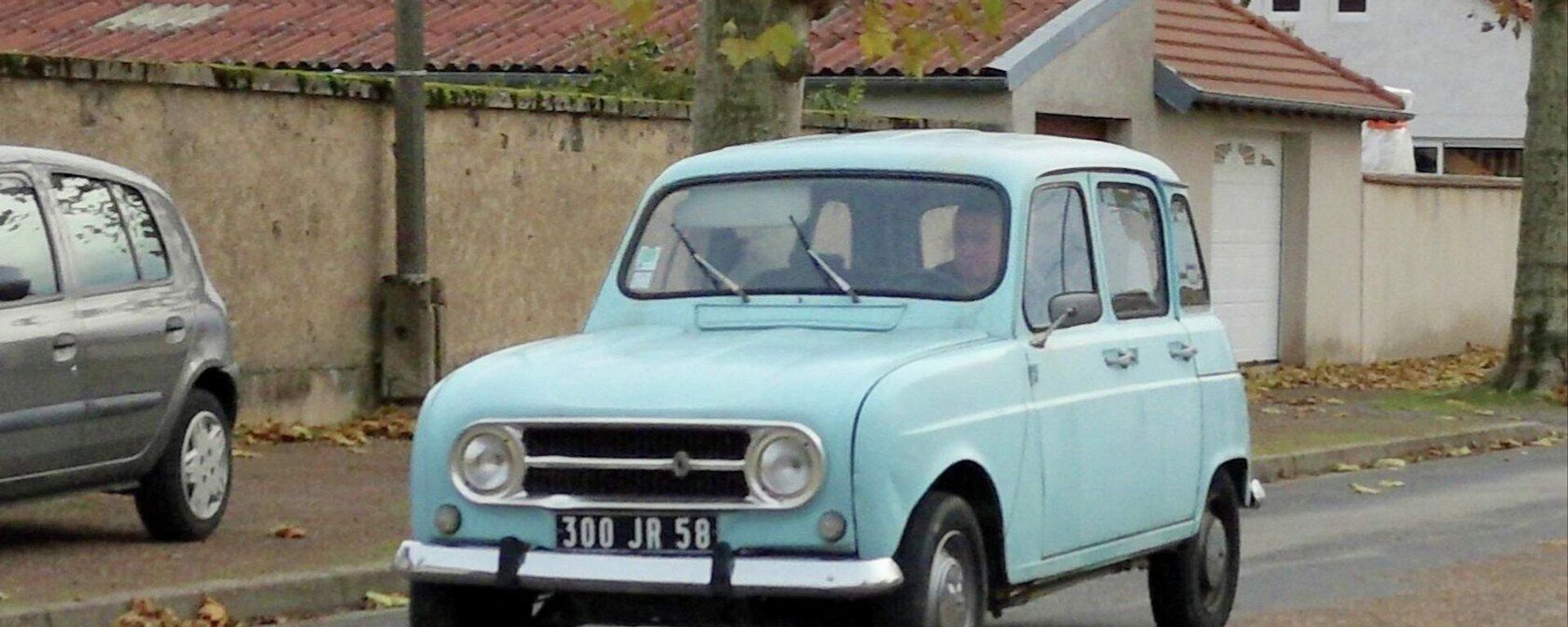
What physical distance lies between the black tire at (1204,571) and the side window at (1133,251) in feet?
2.36

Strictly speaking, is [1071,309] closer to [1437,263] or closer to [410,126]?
[410,126]

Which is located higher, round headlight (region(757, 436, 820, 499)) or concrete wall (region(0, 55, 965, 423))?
concrete wall (region(0, 55, 965, 423))

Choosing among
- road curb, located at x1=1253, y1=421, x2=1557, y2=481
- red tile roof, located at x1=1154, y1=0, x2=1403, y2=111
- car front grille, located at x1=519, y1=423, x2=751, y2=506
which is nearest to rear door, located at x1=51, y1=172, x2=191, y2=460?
car front grille, located at x1=519, y1=423, x2=751, y2=506

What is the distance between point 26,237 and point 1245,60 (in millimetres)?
18184

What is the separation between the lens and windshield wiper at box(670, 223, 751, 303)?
8.70 meters

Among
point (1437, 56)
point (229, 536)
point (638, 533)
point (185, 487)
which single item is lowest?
point (229, 536)

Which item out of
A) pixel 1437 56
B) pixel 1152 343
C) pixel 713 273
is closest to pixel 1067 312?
pixel 1152 343

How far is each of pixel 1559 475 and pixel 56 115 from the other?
380 inches

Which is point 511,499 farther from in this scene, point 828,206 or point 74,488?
point 74,488

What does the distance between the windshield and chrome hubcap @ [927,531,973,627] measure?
1049 millimetres

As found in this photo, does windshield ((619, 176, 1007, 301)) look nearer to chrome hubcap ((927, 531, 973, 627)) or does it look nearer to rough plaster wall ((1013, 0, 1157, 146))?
chrome hubcap ((927, 531, 973, 627))

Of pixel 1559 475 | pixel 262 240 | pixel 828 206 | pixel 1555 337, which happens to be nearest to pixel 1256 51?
pixel 1555 337

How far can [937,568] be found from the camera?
24.9 ft

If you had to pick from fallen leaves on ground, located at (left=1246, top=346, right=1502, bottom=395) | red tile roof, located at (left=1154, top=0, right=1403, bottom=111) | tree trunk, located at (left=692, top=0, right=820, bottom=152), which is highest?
red tile roof, located at (left=1154, top=0, right=1403, bottom=111)
